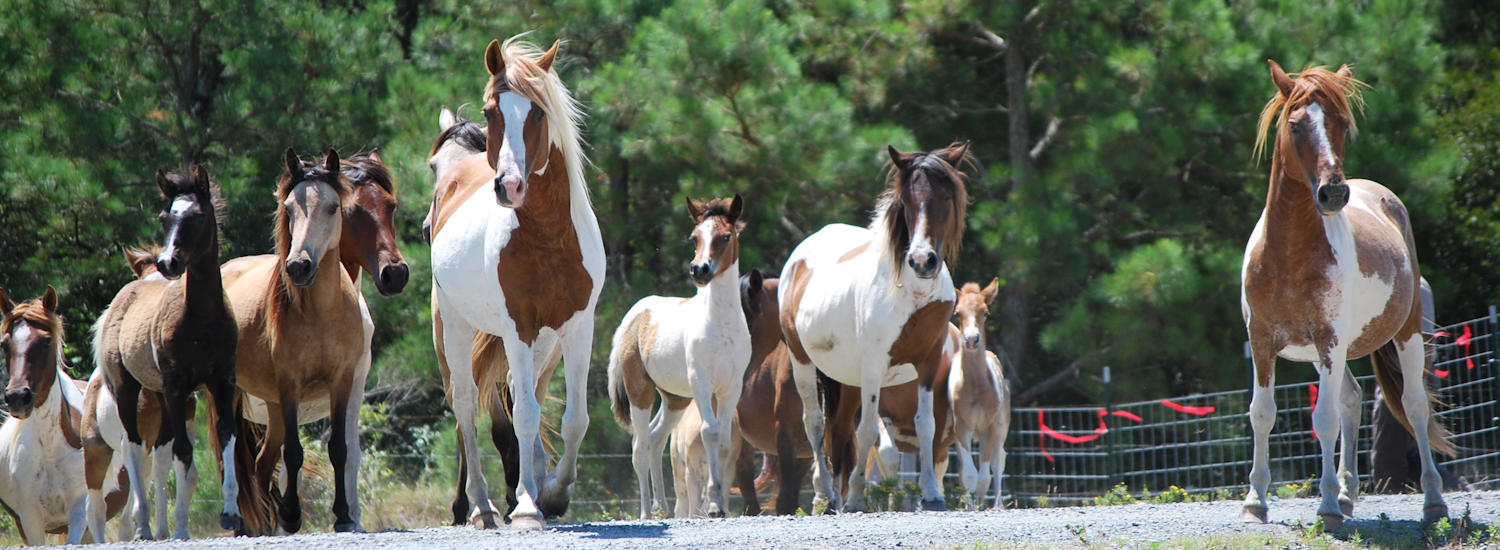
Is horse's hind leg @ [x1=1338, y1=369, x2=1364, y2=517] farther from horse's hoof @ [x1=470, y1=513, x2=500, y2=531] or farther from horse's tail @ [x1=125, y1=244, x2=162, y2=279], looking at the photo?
horse's tail @ [x1=125, y1=244, x2=162, y2=279]

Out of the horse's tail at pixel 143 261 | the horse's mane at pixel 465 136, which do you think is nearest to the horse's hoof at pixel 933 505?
the horse's mane at pixel 465 136

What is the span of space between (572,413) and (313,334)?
4.75 feet

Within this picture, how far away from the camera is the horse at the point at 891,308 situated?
7.89 m

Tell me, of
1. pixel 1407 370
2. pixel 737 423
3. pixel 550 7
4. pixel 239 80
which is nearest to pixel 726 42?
pixel 550 7

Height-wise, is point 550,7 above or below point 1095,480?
above

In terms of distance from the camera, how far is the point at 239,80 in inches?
567

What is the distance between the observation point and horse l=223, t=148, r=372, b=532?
22.1 ft

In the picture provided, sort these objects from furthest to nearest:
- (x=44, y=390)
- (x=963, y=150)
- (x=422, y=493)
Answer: (x=422, y=493), (x=44, y=390), (x=963, y=150)

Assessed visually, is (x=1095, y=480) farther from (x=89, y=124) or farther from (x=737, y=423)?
(x=89, y=124)

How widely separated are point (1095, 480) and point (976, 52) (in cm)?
572

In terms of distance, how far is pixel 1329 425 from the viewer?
6051 mm

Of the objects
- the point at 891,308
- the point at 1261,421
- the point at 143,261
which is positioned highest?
the point at 143,261

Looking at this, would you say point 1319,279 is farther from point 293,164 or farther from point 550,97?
point 293,164

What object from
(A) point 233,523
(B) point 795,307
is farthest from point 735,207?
(A) point 233,523
